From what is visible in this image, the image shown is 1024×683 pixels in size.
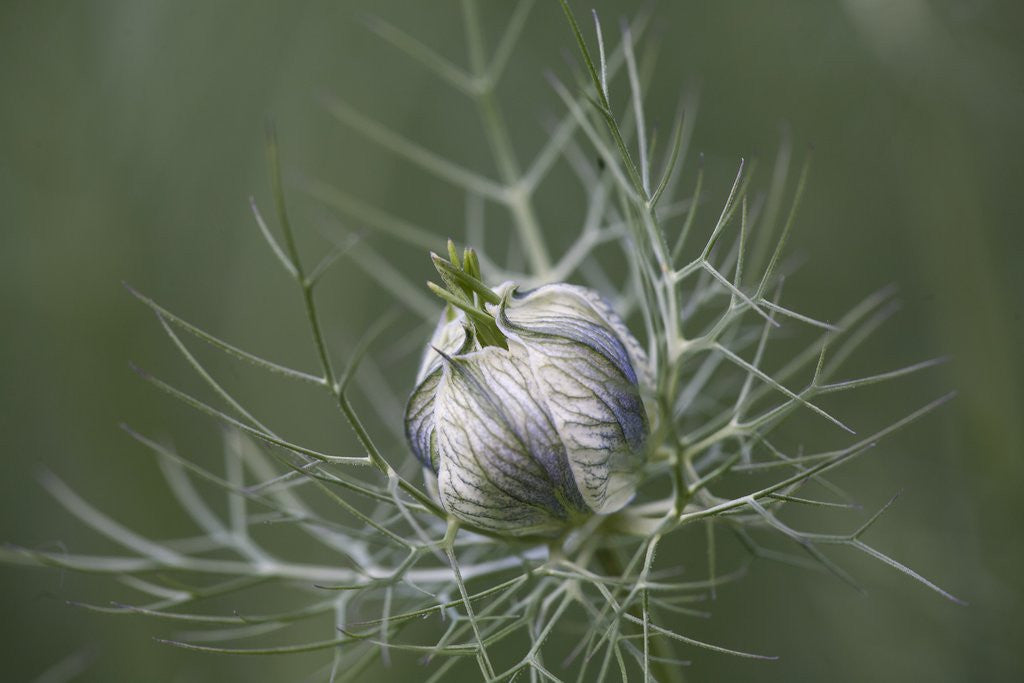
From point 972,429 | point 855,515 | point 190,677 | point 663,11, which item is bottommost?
point 855,515

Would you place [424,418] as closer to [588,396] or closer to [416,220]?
[588,396]

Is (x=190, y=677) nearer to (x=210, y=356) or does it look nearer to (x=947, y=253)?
(x=210, y=356)

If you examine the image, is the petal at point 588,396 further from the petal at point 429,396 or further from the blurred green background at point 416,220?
the blurred green background at point 416,220

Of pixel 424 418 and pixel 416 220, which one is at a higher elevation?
pixel 416 220

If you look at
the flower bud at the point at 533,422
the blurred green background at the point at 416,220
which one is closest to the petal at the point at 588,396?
the flower bud at the point at 533,422

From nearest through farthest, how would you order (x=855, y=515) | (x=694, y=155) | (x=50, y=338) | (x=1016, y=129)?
(x=1016, y=129) → (x=855, y=515) → (x=694, y=155) → (x=50, y=338)

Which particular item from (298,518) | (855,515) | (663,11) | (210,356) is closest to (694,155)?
(663,11)

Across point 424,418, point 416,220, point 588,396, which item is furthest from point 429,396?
point 416,220
